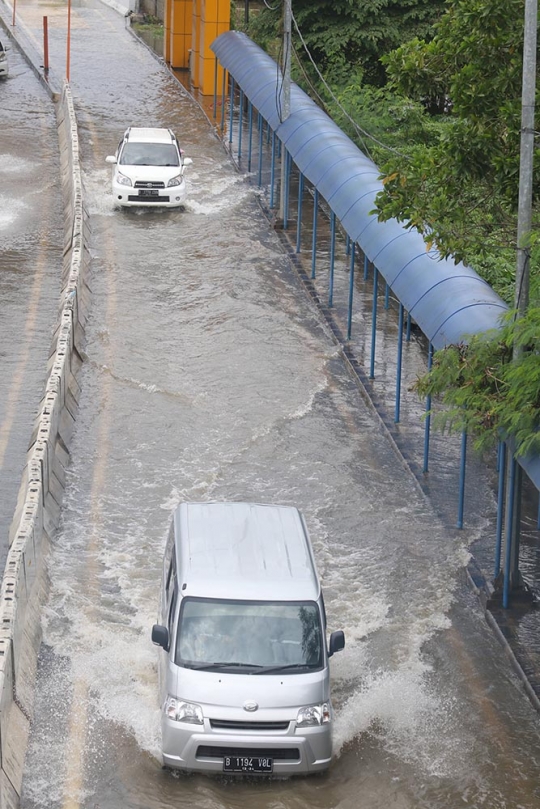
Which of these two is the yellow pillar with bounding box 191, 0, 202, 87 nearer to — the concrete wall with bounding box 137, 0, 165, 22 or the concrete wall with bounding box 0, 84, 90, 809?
the concrete wall with bounding box 137, 0, 165, 22

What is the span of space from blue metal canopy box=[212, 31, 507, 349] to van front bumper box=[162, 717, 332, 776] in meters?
5.59

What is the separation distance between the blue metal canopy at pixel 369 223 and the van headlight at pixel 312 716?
5.31 metres

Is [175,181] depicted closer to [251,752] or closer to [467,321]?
[467,321]

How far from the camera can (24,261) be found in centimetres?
2773

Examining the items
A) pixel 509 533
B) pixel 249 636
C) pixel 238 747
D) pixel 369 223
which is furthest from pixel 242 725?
pixel 369 223

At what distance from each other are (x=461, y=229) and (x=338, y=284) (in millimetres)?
12260

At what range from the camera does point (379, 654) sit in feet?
46.2

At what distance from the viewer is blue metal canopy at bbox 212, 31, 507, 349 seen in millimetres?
16812

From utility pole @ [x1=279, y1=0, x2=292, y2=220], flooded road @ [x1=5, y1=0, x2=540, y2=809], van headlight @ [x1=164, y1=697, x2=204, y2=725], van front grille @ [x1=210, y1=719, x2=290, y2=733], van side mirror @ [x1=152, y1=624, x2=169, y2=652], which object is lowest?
flooded road @ [x1=5, y1=0, x2=540, y2=809]

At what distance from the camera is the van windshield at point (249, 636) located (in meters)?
11.6

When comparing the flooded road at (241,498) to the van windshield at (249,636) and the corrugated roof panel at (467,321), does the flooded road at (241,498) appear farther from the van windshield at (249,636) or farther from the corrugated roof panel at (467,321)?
the corrugated roof panel at (467,321)

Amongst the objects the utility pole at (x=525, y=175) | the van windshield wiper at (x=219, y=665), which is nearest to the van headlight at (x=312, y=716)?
the van windshield wiper at (x=219, y=665)

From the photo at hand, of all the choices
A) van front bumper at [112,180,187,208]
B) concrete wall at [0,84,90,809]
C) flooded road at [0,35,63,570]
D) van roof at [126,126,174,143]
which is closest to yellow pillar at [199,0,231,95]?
flooded road at [0,35,63,570]

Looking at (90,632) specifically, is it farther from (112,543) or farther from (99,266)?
(99,266)
